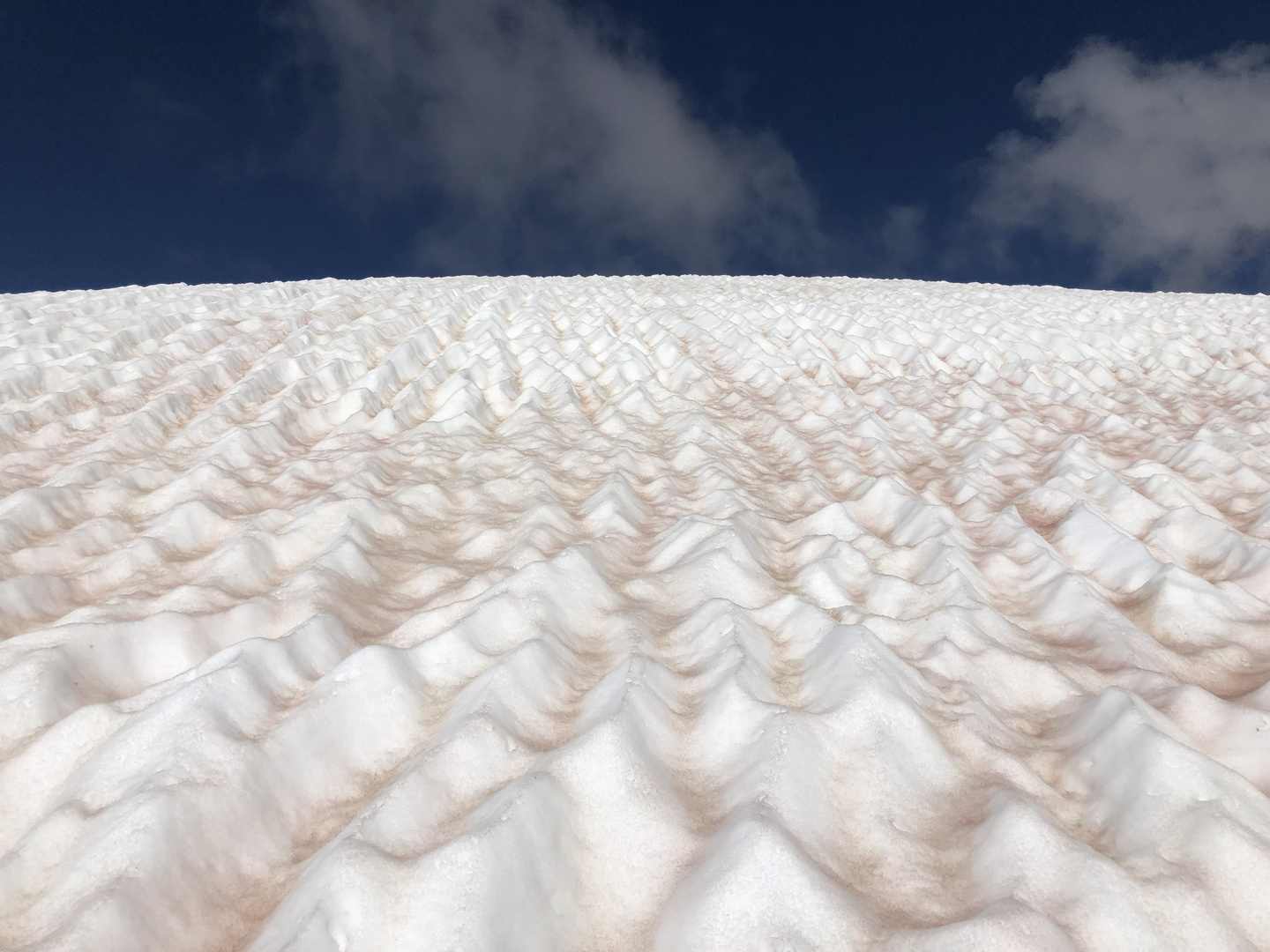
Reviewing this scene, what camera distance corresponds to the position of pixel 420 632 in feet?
9.37

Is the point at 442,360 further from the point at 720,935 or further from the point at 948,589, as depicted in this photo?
the point at 720,935

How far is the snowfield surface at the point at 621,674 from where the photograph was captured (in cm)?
176

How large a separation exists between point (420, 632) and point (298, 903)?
1.20 metres

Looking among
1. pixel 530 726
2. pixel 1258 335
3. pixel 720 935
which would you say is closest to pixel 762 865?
pixel 720 935

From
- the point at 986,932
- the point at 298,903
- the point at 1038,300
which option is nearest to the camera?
the point at 986,932

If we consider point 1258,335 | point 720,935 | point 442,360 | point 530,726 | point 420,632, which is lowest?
point 1258,335

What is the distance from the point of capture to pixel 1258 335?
8117mm

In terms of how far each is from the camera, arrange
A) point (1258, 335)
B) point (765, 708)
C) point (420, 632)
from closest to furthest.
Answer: point (765, 708), point (420, 632), point (1258, 335)

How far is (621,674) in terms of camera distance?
2447 mm

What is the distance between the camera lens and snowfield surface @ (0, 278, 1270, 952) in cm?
176

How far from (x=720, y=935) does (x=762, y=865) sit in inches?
6.8

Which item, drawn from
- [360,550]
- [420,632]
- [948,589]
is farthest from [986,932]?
[360,550]

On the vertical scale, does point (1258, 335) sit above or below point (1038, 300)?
below

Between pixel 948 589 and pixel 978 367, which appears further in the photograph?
pixel 978 367
